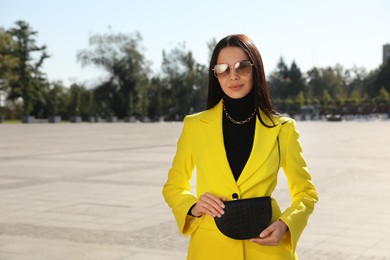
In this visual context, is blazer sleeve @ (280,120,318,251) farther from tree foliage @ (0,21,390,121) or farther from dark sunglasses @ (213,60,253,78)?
tree foliage @ (0,21,390,121)

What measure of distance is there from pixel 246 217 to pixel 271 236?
116 mm

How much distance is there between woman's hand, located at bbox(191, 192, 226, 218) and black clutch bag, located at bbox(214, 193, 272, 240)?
17 mm

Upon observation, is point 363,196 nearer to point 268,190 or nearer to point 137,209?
point 137,209

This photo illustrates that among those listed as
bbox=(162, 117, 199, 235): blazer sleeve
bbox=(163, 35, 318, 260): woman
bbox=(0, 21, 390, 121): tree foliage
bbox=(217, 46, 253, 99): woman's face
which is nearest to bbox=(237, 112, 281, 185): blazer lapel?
bbox=(163, 35, 318, 260): woman

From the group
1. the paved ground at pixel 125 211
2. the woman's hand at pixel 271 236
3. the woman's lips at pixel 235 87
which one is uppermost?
the woman's lips at pixel 235 87

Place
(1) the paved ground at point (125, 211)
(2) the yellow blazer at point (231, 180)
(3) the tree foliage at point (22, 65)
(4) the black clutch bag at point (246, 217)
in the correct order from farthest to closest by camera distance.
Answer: (3) the tree foliage at point (22, 65) < (1) the paved ground at point (125, 211) < (2) the yellow blazer at point (231, 180) < (4) the black clutch bag at point (246, 217)

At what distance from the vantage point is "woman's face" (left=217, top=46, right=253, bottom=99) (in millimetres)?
2246

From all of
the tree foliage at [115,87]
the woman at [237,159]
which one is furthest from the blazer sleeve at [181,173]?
the tree foliage at [115,87]

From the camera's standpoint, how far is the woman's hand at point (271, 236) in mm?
2070

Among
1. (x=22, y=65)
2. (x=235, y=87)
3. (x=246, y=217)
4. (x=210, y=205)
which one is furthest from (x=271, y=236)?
(x=22, y=65)

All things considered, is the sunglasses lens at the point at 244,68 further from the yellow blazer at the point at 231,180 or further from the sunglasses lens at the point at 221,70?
the yellow blazer at the point at 231,180

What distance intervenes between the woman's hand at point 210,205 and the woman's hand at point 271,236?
153mm

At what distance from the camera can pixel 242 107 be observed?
2309 millimetres

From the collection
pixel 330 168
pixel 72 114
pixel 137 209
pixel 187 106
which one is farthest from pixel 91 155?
pixel 187 106
